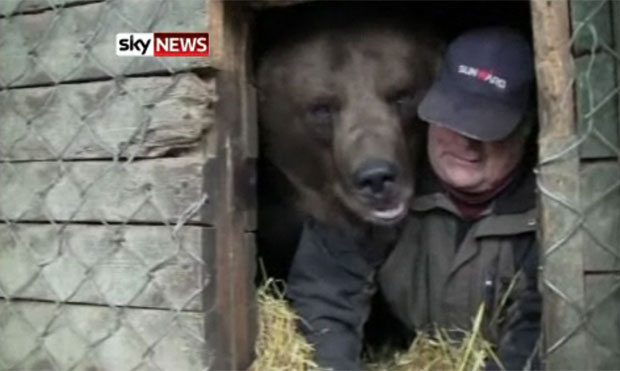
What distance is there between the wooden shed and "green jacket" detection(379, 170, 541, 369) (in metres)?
0.34

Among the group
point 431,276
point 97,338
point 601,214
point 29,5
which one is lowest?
point 97,338

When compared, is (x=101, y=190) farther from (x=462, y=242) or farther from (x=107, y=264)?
(x=462, y=242)

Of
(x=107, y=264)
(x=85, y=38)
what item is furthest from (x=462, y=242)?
(x=85, y=38)

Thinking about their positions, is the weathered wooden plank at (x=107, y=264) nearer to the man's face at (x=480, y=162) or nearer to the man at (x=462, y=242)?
the man at (x=462, y=242)

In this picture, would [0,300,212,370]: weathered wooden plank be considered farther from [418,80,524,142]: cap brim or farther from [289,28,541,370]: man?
[418,80,524,142]: cap brim

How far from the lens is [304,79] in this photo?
2904 mm

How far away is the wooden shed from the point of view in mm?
2438

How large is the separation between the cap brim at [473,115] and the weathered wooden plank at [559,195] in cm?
40

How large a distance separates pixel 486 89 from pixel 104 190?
873 mm

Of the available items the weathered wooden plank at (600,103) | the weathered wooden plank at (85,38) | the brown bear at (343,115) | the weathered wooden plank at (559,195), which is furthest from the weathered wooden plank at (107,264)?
the weathered wooden plank at (600,103)

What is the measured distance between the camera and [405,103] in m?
2.85

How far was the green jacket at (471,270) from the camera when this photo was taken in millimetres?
2516

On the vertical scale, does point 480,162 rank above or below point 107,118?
below

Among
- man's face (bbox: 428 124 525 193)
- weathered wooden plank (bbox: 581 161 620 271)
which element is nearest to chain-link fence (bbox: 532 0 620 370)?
weathered wooden plank (bbox: 581 161 620 271)
